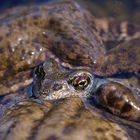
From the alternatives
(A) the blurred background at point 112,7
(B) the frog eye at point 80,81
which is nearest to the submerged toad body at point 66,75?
(B) the frog eye at point 80,81

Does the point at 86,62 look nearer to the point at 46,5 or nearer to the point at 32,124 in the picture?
the point at 46,5

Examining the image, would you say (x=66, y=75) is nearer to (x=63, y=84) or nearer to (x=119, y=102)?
(x=63, y=84)

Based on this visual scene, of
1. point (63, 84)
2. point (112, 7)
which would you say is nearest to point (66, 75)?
point (63, 84)

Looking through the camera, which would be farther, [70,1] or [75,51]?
[70,1]

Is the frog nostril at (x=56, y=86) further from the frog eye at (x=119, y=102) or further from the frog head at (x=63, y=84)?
the frog eye at (x=119, y=102)

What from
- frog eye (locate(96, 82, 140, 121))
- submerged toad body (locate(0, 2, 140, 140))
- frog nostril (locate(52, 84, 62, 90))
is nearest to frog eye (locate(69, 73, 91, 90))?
submerged toad body (locate(0, 2, 140, 140))

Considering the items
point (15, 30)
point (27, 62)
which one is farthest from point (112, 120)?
point (15, 30)
